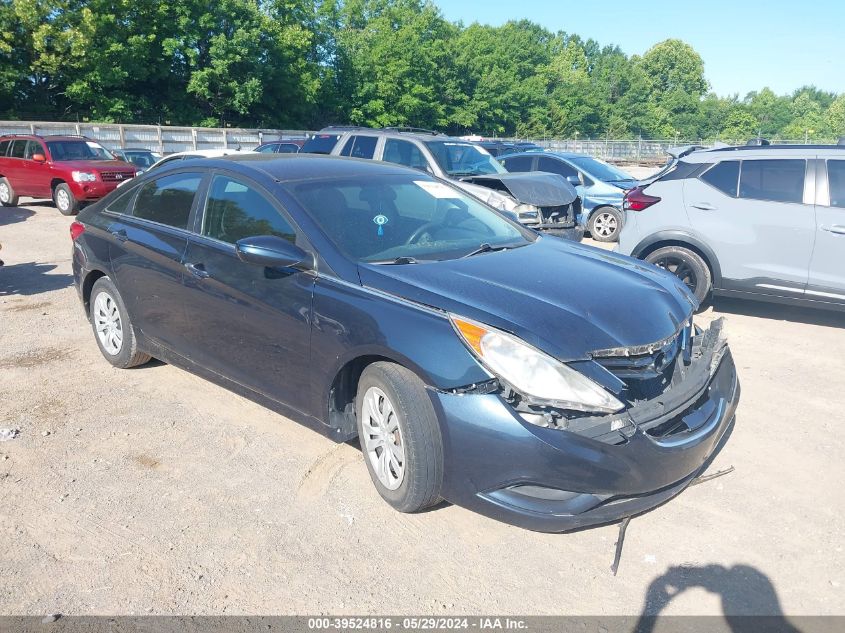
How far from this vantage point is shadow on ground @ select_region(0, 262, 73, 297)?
314 inches

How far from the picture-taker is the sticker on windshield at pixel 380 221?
4.03 metres

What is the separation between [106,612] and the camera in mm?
2801

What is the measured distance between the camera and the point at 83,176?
14.5 m

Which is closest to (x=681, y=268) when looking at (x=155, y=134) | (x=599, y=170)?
(x=599, y=170)

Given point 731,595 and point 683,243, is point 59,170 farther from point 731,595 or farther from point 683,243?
point 731,595

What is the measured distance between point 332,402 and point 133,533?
113 centimetres

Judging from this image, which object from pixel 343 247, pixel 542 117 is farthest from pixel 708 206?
pixel 542 117

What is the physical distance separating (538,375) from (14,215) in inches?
594

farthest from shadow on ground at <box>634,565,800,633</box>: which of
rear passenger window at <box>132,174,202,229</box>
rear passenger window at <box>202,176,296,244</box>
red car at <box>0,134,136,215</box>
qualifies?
red car at <box>0,134,136,215</box>

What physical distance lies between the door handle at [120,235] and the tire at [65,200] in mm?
10729

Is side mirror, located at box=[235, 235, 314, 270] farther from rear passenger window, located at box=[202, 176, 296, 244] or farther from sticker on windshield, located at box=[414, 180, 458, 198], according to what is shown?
sticker on windshield, located at box=[414, 180, 458, 198]

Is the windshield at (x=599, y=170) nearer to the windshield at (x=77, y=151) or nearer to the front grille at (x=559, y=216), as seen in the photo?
the front grille at (x=559, y=216)

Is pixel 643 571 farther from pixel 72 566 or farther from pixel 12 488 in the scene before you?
pixel 12 488

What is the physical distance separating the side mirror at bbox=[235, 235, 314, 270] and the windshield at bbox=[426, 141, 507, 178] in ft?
21.6
